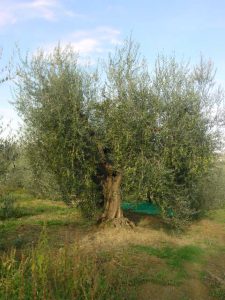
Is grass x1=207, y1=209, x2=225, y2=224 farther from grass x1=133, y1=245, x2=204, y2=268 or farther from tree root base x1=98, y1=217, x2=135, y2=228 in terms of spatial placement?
grass x1=133, y1=245, x2=204, y2=268

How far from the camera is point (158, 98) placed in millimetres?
13328

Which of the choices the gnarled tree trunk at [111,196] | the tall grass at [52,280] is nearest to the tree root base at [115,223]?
the gnarled tree trunk at [111,196]

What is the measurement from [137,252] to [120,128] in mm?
3983

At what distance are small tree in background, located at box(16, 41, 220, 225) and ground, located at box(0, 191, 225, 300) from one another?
1.50 m

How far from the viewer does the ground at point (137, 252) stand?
823 centimetres

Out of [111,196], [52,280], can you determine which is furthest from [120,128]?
[52,280]

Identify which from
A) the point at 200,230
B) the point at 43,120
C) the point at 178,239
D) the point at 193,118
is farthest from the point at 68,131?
the point at 200,230

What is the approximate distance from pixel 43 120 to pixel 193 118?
16.6 feet

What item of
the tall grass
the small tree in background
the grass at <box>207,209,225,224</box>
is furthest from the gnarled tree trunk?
the grass at <box>207,209,225,224</box>

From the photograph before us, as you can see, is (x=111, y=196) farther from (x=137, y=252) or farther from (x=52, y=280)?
(x=52, y=280)

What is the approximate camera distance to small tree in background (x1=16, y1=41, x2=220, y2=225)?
13.0 meters

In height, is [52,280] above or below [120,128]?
below

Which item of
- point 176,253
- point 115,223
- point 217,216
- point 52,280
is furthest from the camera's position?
point 217,216

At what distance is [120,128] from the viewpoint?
13.0 metres
